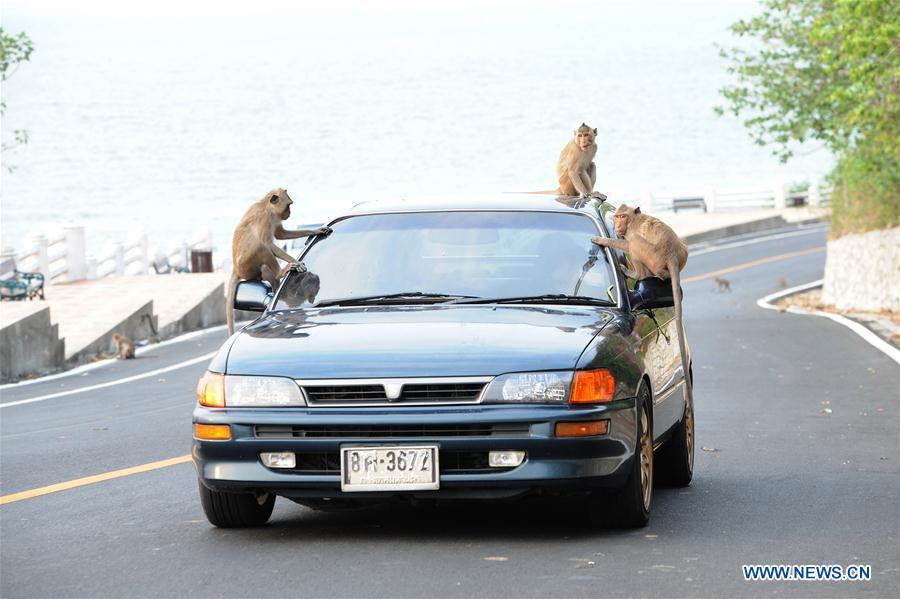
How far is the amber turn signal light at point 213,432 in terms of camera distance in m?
7.43

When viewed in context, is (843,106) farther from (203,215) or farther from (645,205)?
(203,215)

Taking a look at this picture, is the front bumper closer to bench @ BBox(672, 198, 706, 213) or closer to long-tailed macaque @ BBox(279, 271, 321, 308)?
long-tailed macaque @ BBox(279, 271, 321, 308)

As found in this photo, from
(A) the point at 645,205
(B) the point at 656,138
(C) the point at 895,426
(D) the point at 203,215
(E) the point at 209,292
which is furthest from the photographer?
(B) the point at 656,138

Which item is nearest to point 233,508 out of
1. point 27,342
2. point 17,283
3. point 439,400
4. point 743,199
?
point 439,400

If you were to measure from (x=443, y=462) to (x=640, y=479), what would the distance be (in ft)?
3.34

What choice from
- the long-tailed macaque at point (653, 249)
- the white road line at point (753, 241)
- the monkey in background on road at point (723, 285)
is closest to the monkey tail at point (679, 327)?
the long-tailed macaque at point (653, 249)

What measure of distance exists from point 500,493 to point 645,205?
49.5 meters

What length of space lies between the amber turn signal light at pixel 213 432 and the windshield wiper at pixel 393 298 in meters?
1.18

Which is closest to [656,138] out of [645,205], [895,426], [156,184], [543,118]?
[543,118]

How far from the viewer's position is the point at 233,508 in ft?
26.2

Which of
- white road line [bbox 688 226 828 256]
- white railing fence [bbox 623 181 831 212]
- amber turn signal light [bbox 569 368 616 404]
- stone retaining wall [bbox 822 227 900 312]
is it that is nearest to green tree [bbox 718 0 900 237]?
stone retaining wall [bbox 822 227 900 312]

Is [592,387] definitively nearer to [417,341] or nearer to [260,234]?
[417,341]

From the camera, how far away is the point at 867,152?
92.0ft

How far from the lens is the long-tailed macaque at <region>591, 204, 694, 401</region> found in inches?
385
